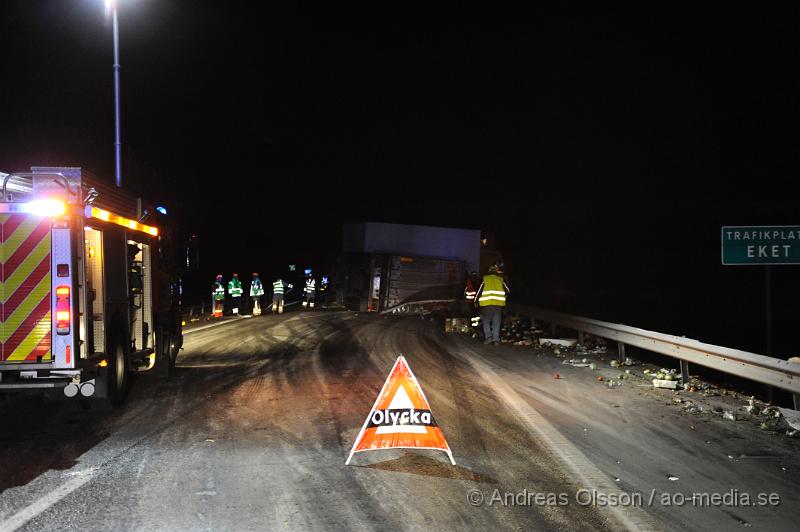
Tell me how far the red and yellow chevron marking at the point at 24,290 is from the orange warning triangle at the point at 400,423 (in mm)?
3865

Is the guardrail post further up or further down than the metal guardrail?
further down

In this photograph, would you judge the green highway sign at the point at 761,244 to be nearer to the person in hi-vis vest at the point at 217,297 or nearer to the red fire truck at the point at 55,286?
the red fire truck at the point at 55,286

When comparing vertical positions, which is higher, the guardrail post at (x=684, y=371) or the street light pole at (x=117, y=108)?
the street light pole at (x=117, y=108)

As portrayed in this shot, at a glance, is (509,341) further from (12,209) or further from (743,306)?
(743,306)

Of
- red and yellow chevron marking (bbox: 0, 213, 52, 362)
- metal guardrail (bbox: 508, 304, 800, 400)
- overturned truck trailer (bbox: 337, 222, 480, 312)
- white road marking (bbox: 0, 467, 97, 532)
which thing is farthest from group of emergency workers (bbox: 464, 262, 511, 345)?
white road marking (bbox: 0, 467, 97, 532)

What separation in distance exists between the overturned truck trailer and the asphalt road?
16.8 meters

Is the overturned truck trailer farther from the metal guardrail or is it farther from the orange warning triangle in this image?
the orange warning triangle

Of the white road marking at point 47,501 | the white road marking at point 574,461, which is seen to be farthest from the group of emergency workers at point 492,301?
the white road marking at point 47,501

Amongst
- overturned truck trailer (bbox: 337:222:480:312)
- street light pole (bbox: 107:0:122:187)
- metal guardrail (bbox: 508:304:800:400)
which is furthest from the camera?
overturned truck trailer (bbox: 337:222:480:312)

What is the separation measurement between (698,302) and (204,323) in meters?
29.3

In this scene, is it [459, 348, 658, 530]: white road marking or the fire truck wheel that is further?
the fire truck wheel

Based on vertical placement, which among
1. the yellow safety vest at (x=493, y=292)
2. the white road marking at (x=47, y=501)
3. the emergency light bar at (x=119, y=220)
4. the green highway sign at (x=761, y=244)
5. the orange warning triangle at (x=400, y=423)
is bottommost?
the white road marking at (x=47, y=501)

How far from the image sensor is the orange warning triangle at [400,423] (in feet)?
21.9

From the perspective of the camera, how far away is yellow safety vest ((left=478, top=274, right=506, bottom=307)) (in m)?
16.6
